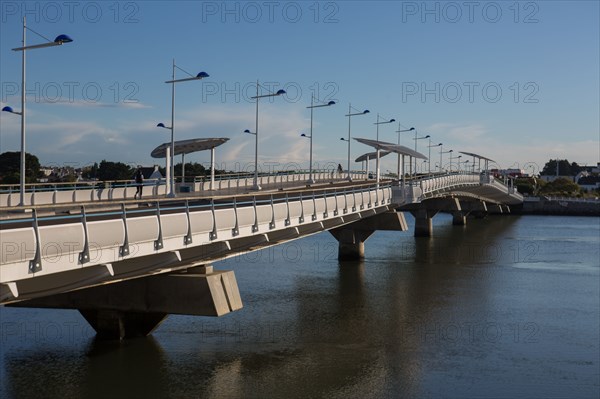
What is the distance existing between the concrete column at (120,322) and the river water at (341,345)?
0.50 metres

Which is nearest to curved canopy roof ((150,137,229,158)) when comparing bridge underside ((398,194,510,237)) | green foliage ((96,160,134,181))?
bridge underside ((398,194,510,237))

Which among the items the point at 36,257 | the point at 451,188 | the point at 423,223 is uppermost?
the point at 451,188

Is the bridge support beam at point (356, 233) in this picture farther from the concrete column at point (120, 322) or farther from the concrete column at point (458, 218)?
the concrete column at point (458, 218)

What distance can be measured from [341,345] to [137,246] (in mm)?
13367

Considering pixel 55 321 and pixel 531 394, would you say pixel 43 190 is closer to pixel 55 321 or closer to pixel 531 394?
pixel 55 321

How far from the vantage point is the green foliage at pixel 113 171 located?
151 m

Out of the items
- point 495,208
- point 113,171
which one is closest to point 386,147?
point 495,208

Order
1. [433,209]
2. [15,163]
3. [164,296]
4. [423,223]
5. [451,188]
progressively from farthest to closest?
[15,163]
[433,209]
[423,223]
[451,188]
[164,296]

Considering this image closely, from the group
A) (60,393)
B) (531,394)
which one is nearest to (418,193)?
(531,394)

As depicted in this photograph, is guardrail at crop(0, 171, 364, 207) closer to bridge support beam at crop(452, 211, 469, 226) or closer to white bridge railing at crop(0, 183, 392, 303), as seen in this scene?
white bridge railing at crop(0, 183, 392, 303)

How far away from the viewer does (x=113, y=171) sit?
504 feet

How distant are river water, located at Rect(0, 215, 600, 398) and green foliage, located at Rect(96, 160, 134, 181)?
106 meters

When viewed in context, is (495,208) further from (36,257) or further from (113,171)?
(36,257)

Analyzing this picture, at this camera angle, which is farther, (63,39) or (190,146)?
(190,146)
